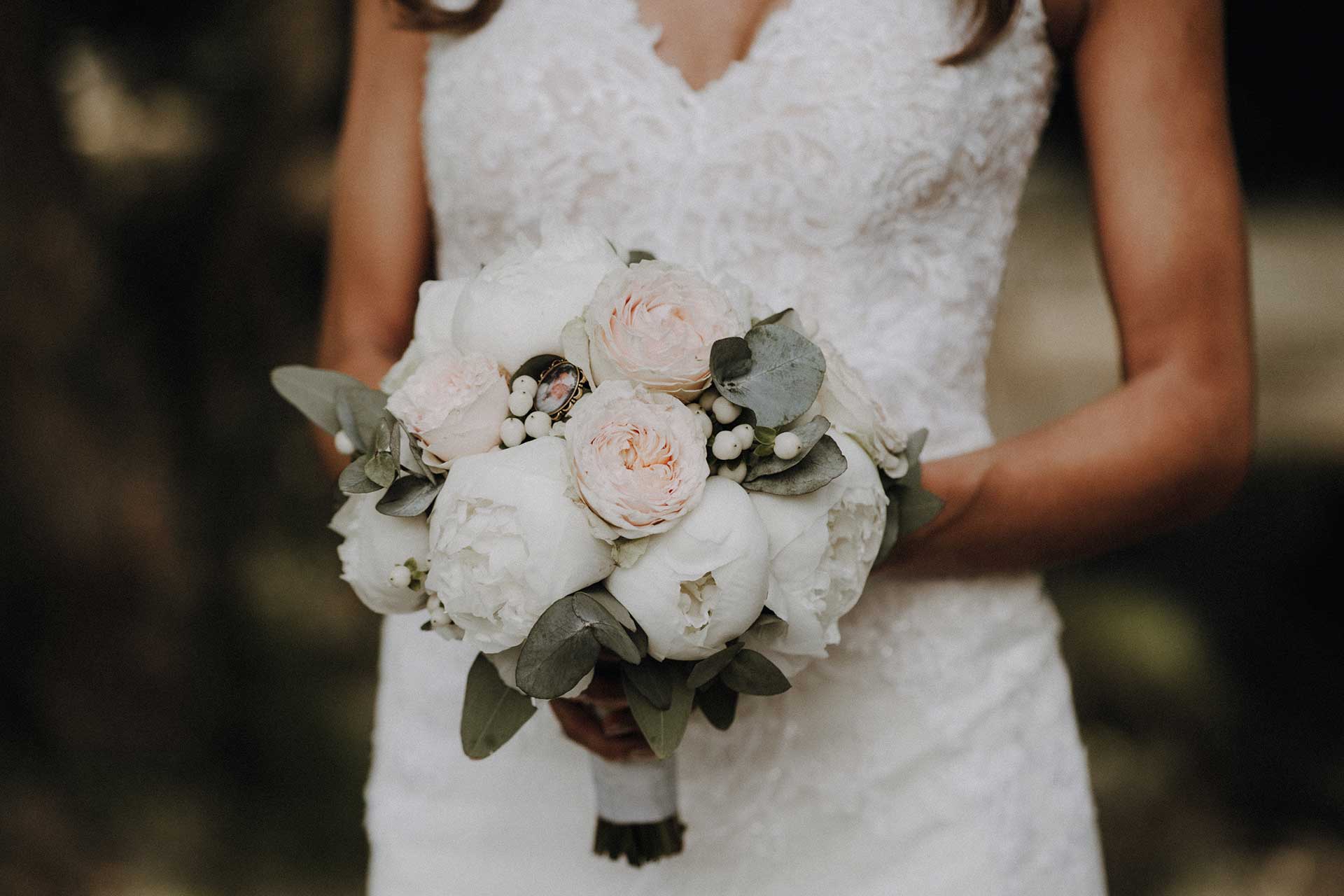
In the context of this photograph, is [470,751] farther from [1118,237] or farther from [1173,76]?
[1173,76]

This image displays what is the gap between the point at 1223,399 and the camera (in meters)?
1.30

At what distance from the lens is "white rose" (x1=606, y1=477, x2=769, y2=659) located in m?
0.84

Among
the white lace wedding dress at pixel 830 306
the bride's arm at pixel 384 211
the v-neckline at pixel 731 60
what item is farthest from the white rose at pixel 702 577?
the bride's arm at pixel 384 211

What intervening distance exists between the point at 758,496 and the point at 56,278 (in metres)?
2.58

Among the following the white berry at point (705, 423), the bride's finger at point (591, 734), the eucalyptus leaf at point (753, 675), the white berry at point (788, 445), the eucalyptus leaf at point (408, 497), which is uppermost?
the white berry at point (705, 423)

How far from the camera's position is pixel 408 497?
0.93 m

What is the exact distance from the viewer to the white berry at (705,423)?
889 mm

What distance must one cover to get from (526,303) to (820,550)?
12.0 inches

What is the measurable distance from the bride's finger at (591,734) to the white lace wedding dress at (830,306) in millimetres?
268

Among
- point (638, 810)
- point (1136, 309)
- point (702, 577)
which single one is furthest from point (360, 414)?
point (1136, 309)

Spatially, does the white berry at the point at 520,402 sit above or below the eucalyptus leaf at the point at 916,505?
above

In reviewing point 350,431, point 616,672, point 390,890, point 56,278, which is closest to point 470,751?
point 616,672

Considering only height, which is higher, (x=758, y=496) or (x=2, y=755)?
(x=758, y=496)

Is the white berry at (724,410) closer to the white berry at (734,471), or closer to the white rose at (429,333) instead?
the white berry at (734,471)
